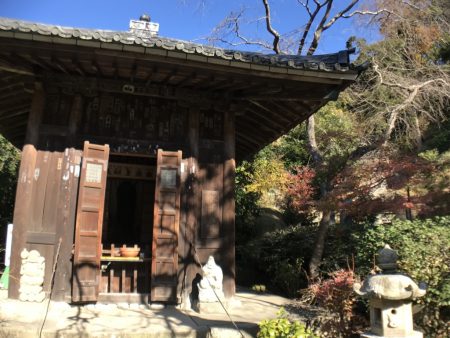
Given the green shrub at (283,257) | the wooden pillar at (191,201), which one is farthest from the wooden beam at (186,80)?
the green shrub at (283,257)

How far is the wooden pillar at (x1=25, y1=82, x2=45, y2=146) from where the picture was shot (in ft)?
21.6

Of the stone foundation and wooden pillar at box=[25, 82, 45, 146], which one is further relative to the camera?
wooden pillar at box=[25, 82, 45, 146]

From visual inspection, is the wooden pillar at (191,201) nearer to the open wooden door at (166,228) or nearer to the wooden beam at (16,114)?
the open wooden door at (166,228)

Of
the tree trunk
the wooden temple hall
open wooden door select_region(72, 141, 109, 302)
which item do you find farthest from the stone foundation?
the tree trunk

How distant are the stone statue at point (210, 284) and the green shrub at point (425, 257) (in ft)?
7.65

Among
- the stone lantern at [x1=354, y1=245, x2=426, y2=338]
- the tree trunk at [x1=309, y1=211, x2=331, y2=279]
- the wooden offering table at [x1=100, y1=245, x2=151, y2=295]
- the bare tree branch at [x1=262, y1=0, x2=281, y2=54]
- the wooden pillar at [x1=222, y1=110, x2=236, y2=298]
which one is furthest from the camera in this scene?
the bare tree branch at [x1=262, y1=0, x2=281, y2=54]

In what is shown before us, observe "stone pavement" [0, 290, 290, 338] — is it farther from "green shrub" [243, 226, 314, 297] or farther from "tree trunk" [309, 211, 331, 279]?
"tree trunk" [309, 211, 331, 279]

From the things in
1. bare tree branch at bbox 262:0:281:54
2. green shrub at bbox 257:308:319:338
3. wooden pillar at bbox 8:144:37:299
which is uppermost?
bare tree branch at bbox 262:0:281:54

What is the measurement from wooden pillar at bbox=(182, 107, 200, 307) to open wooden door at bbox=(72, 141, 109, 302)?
1469mm

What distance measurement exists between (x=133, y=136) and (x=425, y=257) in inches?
199

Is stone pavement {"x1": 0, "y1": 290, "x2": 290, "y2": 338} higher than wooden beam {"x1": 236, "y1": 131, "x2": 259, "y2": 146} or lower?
lower

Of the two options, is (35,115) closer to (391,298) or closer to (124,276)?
(124,276)

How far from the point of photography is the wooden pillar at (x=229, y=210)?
7011 mm

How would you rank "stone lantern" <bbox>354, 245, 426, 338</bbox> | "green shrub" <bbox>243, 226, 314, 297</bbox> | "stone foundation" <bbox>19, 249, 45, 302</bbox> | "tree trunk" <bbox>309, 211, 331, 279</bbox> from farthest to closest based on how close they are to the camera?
"green shrub" <bbox>243, 226, 314, 297</bbox> < "tree trunk" <bbox>309, 211, 331, 279</bbox> < "stone foundation" <bbox>19, 249, 45, 302</bbox> < "stone lantern" <bbox>354, 245, 426, 338</bbox>
